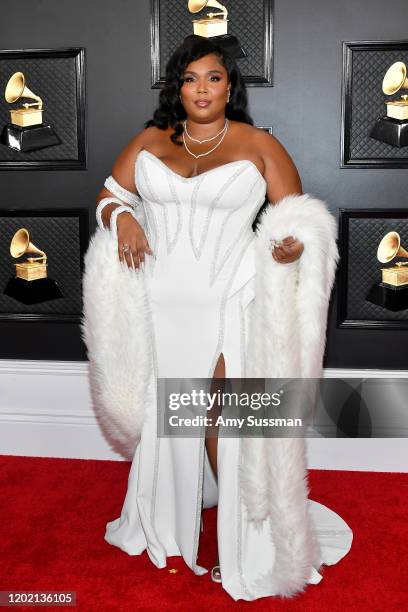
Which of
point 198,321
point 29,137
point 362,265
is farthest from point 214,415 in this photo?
point 29,137

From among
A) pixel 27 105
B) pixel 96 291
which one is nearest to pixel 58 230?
pixel 27 105

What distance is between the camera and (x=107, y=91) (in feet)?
11.6

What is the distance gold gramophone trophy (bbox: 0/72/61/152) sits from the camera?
3.57 m

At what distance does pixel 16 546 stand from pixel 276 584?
110cm

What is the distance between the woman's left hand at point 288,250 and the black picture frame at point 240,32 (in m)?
1.23

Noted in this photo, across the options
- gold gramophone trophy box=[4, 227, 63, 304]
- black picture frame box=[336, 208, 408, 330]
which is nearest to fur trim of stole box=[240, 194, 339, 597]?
black picture frame box=[336, 208, 408, 330]

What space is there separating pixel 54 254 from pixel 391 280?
1673 mm

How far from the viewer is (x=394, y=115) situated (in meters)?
3.38

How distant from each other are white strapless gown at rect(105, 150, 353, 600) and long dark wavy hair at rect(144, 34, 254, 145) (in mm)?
158

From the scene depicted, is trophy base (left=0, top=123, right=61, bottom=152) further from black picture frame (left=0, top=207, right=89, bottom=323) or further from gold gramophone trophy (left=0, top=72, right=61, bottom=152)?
black picture frame (left=0, top=207, right=89, bottom=323)

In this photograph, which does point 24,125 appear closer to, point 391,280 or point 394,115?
point 394,115

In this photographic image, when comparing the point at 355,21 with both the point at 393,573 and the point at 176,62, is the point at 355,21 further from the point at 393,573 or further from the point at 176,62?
the point at 393,573

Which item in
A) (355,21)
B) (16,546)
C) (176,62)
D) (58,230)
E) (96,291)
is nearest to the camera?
(176,62)

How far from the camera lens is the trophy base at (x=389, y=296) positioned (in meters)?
3.56
